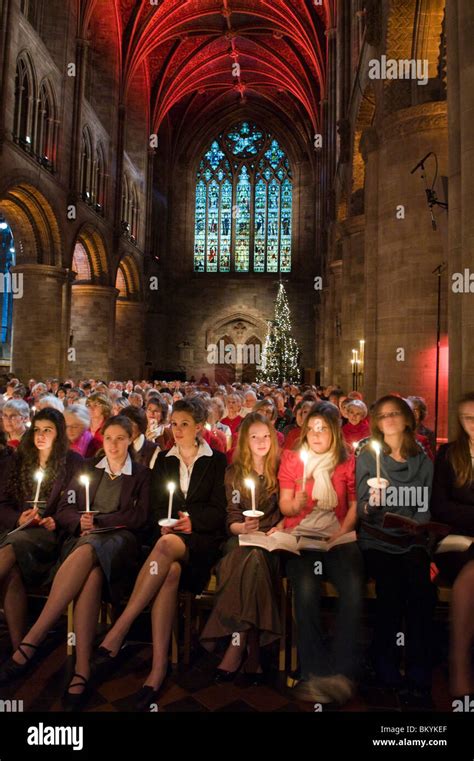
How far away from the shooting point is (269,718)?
2699 mm

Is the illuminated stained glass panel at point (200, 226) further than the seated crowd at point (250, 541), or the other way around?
the illuminated stained glass panel at point (200, 226)

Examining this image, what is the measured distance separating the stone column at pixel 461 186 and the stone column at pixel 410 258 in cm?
353

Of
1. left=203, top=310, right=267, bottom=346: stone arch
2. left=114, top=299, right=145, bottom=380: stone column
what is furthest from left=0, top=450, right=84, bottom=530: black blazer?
left=203, top=310, right=267, bottom=346: stone arch

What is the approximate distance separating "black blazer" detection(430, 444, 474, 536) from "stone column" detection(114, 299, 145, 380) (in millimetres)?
24678

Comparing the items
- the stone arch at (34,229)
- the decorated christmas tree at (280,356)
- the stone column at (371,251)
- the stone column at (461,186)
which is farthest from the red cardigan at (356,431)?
the decorated christmas tree at (280,356)

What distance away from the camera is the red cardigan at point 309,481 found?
11.1ft

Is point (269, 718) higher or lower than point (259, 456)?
lower

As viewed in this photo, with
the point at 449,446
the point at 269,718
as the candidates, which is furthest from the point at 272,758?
the point at 449,446

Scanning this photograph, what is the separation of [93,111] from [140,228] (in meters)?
7.06

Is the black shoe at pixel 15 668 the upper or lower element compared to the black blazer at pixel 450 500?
→ lower

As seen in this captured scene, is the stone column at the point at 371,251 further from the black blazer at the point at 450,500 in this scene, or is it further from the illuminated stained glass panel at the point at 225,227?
the illuminated stained glass panel at the point at 225,227

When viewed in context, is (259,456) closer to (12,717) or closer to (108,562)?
(108,562)

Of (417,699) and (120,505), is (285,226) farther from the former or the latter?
(417,699)

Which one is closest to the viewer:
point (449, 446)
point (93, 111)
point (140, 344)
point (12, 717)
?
point (12, 717)
